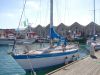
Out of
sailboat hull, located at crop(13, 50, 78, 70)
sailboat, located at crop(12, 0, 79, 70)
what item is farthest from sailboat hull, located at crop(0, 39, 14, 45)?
sailboat hull, located at crop(13, 50, 78, 70)

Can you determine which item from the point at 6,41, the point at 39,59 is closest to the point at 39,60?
the point at 39,59

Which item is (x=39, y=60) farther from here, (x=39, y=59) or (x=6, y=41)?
(x=6, y=41)

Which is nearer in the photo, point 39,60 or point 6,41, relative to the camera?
point 39,60

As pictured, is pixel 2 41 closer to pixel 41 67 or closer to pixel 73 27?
pixel 73 27

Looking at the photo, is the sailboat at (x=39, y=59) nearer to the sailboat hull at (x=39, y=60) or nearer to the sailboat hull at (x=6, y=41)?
the sailboat hull at (x=39, y=60)

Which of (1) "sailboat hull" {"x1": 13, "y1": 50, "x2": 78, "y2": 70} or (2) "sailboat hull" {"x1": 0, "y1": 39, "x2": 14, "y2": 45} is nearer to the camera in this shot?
(1) "sailboat hull" {"x1": 13, "y1": 50, "x2": 78, "y2": 70}

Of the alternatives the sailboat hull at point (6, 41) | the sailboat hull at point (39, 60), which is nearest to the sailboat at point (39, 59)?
the sailboat hull at point (39, 60)

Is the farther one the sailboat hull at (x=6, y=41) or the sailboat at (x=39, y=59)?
the sailboat hull at (x=6, y=41)

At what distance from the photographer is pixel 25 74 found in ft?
70.1

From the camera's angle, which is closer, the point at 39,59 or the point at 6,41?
the point at 39,59

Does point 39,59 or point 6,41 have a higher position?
point 39,59

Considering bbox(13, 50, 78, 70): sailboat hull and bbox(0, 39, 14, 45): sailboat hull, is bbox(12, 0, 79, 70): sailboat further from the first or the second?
bbox(0, 39, 14, 45): sailboat hull

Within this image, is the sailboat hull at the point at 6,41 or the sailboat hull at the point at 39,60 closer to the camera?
the sailboat hull at the point at 39,60

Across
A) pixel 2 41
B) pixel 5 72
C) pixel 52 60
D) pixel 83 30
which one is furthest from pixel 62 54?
pixel 83 30
